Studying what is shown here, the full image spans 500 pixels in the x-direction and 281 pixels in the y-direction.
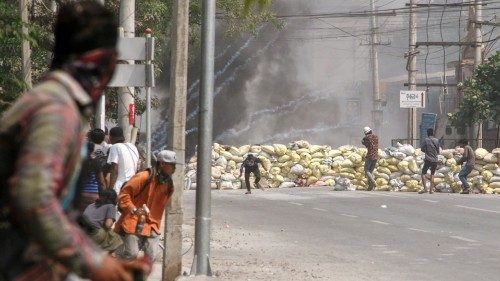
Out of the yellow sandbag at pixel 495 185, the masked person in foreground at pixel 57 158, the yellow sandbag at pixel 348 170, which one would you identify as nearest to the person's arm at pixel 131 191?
the masked person in foreground at pixel 57 158

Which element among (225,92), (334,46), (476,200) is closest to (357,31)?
(334,46)

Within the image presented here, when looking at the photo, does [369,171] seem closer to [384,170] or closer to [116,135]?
[384,170]

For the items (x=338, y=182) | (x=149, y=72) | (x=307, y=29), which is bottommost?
(x=338, y=182)

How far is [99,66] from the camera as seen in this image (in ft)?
10.5

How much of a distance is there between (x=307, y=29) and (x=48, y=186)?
64037mm

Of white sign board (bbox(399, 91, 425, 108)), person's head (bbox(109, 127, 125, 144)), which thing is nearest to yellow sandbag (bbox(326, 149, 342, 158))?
white sign board (bbox(399, 91, 425, 108))

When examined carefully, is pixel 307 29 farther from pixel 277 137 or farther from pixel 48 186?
pixel 48 186

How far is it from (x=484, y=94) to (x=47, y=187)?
46011 mm

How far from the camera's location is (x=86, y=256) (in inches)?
117

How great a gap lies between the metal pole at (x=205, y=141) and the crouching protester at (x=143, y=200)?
1197 millimetres

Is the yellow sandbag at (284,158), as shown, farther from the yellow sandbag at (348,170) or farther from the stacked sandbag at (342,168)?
the yellow sandbag at (348,170)

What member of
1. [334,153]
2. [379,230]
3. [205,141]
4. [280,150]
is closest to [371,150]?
[334,153]

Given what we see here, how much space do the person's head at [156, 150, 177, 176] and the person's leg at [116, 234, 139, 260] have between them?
2.19ft

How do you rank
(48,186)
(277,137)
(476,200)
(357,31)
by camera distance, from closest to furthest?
(48,186) < (476,200) < (277,137) < (357,31)
